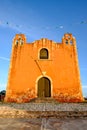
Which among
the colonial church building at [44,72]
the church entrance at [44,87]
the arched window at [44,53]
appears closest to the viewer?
the colonial church building at [44,72]

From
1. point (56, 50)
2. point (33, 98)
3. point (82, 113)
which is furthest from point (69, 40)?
point (82, 113)

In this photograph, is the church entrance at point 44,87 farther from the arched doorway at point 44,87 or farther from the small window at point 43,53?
the small window at point 43,53

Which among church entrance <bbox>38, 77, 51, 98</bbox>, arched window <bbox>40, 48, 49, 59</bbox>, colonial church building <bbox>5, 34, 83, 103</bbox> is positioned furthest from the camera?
arched window <bbox>40, 48, 49, 59</bbox>

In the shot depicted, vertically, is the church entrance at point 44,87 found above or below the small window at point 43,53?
below

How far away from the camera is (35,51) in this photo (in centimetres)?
1533

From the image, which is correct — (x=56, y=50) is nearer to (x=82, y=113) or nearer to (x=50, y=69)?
(x=50, y=69)

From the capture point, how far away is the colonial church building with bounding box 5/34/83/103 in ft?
45.0

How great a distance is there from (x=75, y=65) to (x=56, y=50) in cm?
272

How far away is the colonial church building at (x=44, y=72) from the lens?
45.0 ft

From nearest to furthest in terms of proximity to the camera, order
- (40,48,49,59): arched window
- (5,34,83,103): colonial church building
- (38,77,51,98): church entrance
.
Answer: (5,34,83,103): colonial church building → (38,77,51,98): church entrance → (40,48,49,59): arched window

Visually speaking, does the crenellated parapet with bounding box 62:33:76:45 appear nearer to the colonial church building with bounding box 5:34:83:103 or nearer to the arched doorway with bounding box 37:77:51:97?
the colonial church building with bounding box 5:34:83:103

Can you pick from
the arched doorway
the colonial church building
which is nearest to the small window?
the colonial church building

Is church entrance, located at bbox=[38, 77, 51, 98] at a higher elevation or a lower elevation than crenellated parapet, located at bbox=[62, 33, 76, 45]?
lower

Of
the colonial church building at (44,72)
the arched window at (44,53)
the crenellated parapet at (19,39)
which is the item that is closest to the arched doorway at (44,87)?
the colonial church building at (44,72)
